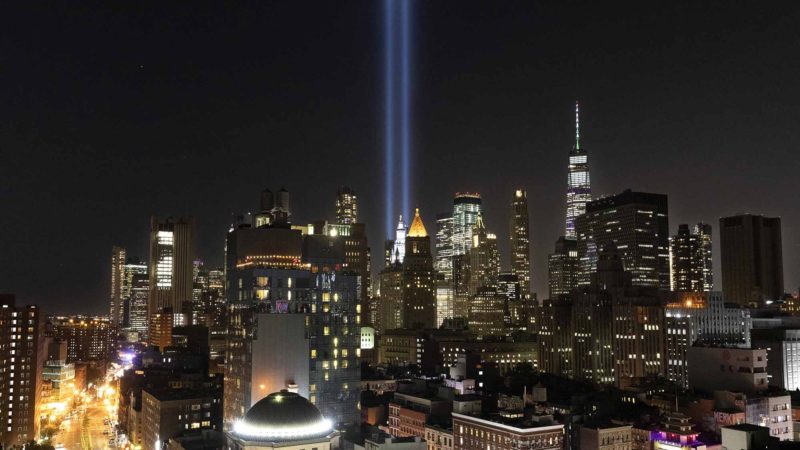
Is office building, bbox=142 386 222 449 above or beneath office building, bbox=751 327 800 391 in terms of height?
beneath

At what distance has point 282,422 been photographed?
301ft

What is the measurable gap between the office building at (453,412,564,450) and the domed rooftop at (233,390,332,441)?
3859 centimetres

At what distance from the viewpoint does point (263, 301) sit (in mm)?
117625

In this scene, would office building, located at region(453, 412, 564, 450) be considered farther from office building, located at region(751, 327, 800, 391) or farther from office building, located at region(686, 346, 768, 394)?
office building, located at region(751, 327, 800, 391)

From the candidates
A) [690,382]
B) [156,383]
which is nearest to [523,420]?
[690,382]

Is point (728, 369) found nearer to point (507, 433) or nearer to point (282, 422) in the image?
point (507, 433)

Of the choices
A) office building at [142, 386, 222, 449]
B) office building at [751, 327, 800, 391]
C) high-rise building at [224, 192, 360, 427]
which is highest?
high-rise building at [224, 192, 360, 427]

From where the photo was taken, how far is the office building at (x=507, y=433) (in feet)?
396

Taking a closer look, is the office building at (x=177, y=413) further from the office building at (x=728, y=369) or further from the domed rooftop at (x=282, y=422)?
the office building at (x=728, y=369)

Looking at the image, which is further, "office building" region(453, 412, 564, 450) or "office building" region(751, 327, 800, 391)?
"office building" region(751, 327, 800, 391)

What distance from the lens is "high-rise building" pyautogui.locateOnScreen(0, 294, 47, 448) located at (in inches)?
6905

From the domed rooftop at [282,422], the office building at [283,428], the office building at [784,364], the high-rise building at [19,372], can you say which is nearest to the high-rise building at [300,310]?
the domed rooftop at [282,422]

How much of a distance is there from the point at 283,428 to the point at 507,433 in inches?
1788

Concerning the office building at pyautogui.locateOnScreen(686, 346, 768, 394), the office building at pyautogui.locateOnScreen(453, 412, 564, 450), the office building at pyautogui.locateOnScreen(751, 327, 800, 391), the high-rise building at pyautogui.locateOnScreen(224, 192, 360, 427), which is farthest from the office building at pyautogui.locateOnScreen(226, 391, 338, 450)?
the office building at pyautogui.locateOnScreen(751, 327, 800, 391)
